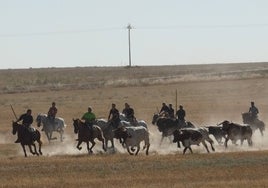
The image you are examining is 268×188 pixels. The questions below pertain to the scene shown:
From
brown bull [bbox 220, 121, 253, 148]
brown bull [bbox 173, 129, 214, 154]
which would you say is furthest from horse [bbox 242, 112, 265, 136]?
brown bull [bbox 173, 129, 214, 154]

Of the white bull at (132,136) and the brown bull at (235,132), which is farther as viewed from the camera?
the brown bull at (235,132)

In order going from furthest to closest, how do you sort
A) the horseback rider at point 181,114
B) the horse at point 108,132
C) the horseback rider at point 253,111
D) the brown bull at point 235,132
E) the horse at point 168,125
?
the horseback rider at point 253,111 → the horse at point 168,125 → the horseback rider at point 181,114 → the horse at point 108,132 → the brown bull at point 235,132

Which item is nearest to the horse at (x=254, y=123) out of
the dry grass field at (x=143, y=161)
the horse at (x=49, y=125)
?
the dry grass field at (x=143, y=161)

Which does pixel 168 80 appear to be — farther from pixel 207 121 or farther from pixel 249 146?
pixel 249 146

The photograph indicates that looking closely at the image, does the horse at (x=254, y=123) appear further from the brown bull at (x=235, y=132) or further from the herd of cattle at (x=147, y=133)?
the brown bull at (x=235, y=132)

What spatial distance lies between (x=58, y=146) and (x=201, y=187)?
1836 cm

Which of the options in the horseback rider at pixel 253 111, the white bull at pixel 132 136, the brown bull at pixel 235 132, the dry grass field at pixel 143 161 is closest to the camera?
the dry grass field at pixel 143 161

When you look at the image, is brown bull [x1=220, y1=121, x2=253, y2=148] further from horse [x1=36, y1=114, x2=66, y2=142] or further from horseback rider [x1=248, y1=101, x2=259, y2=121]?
horse [x1=36, y1=114, x2=66, y2=142]

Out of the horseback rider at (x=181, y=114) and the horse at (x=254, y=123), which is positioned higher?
the horseback rider at (x=181, y=114)

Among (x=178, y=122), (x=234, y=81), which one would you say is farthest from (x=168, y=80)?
(x=178, y=122)

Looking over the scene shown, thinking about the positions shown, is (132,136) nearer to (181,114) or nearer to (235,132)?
(235,132)

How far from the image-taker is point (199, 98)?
75.6m

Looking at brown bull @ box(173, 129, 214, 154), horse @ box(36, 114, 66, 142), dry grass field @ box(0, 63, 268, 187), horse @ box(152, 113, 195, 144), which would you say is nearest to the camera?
dry grass field @ box(0, 63, 268, 187)

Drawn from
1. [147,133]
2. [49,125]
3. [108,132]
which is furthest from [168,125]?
[49,125]
